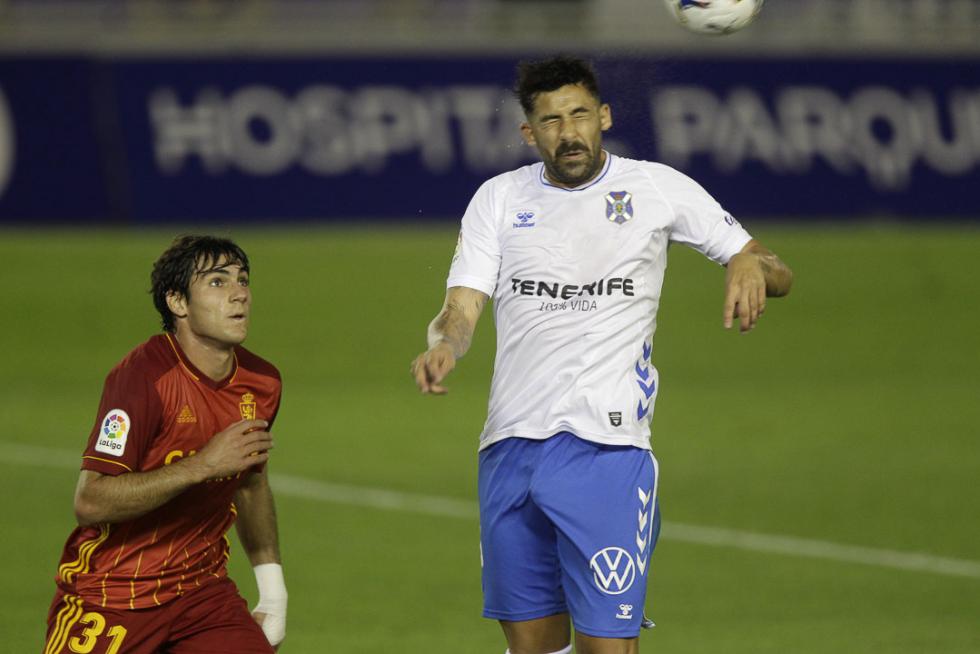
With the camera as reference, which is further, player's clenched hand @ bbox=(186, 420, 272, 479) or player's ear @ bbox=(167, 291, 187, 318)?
player's ear @ bbox=(167, 291, 187, 318)

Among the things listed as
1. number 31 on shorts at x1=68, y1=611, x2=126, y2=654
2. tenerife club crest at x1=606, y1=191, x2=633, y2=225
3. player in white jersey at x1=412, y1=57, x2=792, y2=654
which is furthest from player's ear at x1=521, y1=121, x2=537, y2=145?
number 31 on shorts at x1=68, y1=611, x2=126, y2=654

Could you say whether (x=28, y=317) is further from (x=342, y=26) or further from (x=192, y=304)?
(x=192, y=304)

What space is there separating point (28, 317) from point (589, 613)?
13355 millimetres

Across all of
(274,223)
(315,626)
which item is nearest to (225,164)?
(274,223)

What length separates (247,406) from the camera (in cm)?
574

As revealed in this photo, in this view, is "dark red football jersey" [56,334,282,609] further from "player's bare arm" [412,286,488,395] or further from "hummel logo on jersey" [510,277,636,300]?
"hummel logo on jersey" [510,277,636,300]

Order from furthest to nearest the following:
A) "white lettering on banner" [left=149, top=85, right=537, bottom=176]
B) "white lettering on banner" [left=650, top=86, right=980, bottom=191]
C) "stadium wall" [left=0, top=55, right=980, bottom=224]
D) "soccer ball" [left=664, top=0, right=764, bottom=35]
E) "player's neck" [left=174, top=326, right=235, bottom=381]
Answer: "white lettering on banner" [left=650, top=86, right=980, bottom=191], "white lettering on banner" [left=149, top=85, right=537, bottom=176], "stadium wall" [left=0, top=55, right=980, bottom=224], "soccer ball" [left=664, top=0, right=764, bottom=35], "player's neck" [left=174, top=326, right=235, bottom=381]

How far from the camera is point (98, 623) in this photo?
5480 mm

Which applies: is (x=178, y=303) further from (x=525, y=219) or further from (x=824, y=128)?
(x=824, y=128)

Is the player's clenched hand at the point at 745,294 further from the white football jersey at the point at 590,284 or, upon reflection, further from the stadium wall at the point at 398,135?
the stadium wall at the point at 398,135

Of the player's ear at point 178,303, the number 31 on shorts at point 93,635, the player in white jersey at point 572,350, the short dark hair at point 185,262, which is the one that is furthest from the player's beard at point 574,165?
the number 31 on shorts at point 93,635

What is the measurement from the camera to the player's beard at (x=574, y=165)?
559 cm

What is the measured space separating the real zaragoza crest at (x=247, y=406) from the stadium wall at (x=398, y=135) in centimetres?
1246

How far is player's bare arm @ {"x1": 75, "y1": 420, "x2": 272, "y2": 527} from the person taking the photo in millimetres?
5238
